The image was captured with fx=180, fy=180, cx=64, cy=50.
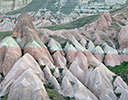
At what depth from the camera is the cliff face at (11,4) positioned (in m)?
157

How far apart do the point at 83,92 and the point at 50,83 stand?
13.8ft

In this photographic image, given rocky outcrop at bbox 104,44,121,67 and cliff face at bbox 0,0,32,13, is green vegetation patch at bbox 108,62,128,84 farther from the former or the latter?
cliff face at bbox 0,0,32,13

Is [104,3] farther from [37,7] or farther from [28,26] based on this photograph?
[28,26]

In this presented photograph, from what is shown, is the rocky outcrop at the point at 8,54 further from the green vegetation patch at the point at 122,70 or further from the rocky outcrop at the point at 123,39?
the rocky outcrop at the point at 123,39

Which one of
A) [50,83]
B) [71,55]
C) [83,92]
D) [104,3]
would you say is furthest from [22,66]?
[104,3]

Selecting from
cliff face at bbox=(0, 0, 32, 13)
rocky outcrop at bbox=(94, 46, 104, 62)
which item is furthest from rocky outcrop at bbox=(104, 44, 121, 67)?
cliff face at bbox=(0, 0, 32, 13)

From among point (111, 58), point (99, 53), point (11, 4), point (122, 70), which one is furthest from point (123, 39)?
point (11, 4)

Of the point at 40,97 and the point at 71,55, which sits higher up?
the point at 40,97

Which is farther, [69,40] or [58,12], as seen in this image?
[58,12]

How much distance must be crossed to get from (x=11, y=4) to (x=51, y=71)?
149196mm

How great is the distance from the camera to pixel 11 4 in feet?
525

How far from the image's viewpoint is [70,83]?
2264cm

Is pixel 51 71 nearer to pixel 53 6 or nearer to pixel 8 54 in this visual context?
pixel 8 54

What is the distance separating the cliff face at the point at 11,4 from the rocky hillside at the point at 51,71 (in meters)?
133
